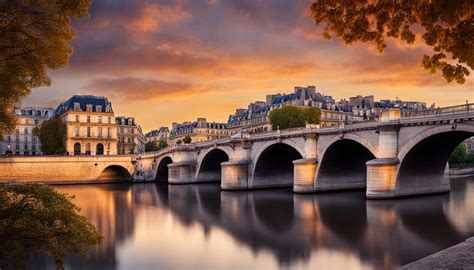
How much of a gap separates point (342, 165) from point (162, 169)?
1701 inches

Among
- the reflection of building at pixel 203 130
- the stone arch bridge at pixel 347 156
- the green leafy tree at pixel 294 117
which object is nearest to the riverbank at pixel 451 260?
the stone arch bridge at pixel 347 156

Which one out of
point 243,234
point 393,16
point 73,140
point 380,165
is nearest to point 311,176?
point 380,165

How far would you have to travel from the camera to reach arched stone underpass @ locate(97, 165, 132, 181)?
3275 inches

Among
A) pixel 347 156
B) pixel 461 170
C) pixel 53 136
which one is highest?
pixel 53 136

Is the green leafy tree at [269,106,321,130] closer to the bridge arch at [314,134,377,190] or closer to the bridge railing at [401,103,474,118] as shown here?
the bridge arch at [314,134,377,190]

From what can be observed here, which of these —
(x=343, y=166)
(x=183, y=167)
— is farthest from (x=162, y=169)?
(x=343, y=166)

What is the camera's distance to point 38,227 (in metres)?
9.77

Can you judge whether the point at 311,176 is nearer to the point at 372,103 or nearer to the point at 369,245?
the point at 369,245

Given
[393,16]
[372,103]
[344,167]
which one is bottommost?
[344,167]

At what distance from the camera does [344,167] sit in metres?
49.9

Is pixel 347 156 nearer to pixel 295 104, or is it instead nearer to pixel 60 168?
pixel 60 168

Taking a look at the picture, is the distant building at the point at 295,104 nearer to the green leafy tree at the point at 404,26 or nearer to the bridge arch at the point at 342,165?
the bridge arch at the point at 342,165

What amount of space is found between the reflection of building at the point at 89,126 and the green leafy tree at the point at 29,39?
82.2 meters

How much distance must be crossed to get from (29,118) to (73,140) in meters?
26.3
